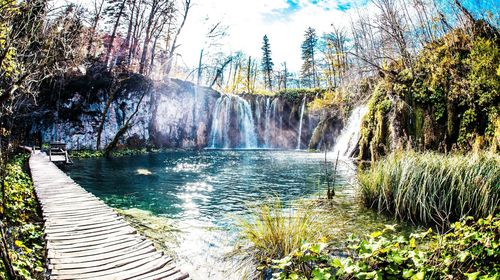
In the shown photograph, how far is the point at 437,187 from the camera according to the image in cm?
552

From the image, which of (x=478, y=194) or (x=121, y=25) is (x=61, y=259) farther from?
(x=121, y=25)

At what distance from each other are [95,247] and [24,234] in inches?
62.0

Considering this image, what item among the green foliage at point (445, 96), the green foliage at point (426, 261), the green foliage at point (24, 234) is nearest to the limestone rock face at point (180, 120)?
the green foliage at point (445, 96)

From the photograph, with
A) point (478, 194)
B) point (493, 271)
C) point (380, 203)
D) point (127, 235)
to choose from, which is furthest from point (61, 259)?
point (478, 194)

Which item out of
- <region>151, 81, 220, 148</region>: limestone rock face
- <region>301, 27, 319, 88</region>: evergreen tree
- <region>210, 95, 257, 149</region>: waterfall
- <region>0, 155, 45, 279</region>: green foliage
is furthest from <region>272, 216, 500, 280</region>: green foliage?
<region>301, 27, 319, 88</region>: evergreen tree

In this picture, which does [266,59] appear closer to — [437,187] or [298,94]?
[298,94]

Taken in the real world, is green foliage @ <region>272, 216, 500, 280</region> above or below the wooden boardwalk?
above

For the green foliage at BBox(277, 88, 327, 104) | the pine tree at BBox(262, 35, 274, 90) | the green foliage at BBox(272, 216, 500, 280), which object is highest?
the pine tree at BBox(262, 35, 274, 90)

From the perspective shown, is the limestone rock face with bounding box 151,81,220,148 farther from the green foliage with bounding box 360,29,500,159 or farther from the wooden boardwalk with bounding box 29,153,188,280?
the wooden boardwalk with bounding box 29,153,188,280

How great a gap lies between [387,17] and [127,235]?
526 inches

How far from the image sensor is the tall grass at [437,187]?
519cm

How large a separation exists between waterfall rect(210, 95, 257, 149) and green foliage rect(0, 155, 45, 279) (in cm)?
2312

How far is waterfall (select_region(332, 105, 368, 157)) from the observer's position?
16.8 meters

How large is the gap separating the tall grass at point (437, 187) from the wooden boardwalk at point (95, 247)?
14.0ft
